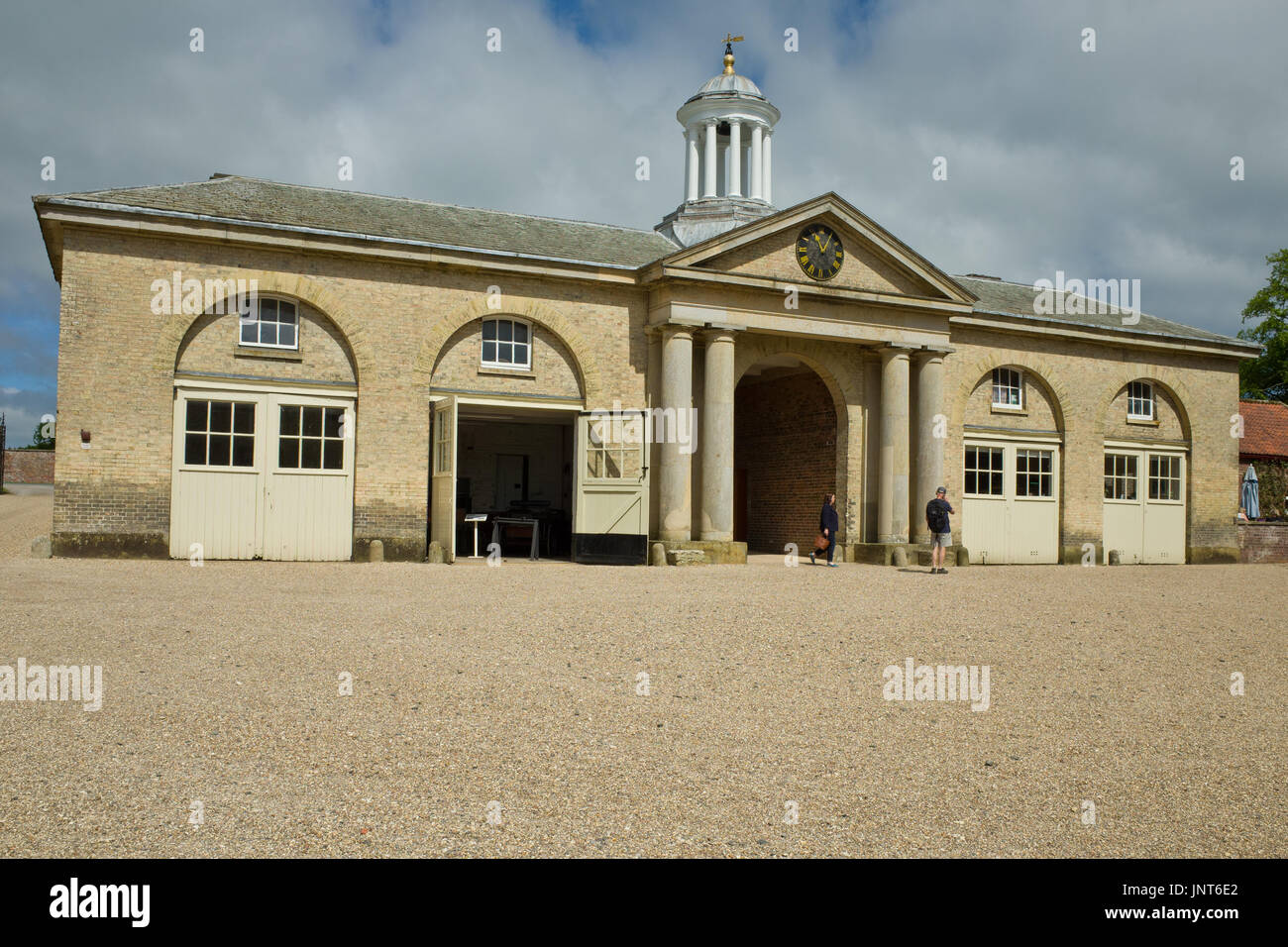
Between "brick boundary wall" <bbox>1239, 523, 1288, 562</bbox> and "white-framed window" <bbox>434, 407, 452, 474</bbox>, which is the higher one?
"white-framed window" <bbox>434, 407, 452, 474</bbox>

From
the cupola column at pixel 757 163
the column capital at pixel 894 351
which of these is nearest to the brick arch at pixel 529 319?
the column capital at pixel 894 351

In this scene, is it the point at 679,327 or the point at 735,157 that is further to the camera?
the point at 735,157

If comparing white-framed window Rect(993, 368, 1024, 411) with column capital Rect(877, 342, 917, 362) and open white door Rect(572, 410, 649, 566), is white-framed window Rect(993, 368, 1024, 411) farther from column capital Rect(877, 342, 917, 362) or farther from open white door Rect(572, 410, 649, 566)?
open white door Rect(572, 410, 649, 566)

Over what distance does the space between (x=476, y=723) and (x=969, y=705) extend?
3.42m

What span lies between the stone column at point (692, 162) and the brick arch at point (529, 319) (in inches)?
280

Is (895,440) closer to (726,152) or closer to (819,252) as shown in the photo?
(819,252)

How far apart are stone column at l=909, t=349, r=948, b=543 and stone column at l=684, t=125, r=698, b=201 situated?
23.0ft

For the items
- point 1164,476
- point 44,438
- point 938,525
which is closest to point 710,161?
point 938,525

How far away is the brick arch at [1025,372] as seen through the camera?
22.3m

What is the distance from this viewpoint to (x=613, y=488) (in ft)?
61.0

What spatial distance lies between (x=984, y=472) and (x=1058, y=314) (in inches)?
171

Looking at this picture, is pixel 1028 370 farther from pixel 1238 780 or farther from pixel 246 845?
pixel 246 845

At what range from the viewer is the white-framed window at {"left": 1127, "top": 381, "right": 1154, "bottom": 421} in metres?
24.8

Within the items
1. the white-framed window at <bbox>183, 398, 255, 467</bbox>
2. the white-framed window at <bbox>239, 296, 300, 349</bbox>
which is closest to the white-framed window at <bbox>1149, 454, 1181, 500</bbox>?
the white-framed window at <bbox>239, 296, 300, 349</bbox>
